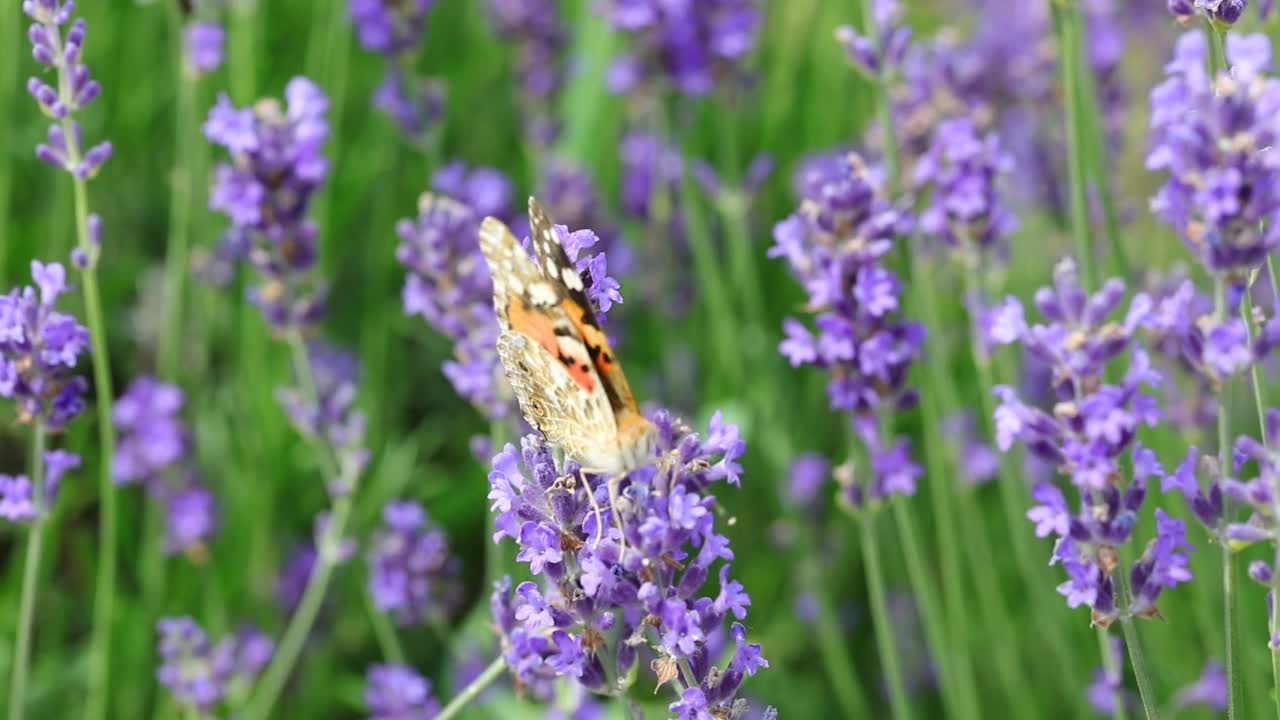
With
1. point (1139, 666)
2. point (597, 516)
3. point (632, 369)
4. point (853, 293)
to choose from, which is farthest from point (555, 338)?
point (632, 369)

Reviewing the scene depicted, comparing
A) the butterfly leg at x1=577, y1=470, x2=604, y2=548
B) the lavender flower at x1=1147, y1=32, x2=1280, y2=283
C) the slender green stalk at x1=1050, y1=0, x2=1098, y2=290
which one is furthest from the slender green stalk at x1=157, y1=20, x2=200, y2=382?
the lavender flower at x1=1147, y1=32, x2=1280, y2=283

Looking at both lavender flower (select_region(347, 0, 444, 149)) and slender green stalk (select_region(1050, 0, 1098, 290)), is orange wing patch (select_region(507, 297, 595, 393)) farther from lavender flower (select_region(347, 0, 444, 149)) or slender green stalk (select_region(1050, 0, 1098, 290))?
lavender flower (select_region(347, 0, 444, 149))

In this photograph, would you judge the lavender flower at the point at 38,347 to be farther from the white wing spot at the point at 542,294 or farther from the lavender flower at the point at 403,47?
the lavender flower at the point at 403,47

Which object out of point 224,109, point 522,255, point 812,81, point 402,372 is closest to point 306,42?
point 402,372

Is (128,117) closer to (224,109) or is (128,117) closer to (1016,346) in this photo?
(224,109)

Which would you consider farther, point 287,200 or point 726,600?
point 287,200

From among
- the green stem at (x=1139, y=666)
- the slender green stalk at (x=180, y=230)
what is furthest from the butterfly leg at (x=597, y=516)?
the slender green stalk at (x=180, y=230)

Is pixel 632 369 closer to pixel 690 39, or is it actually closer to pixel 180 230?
pixel 690 39
